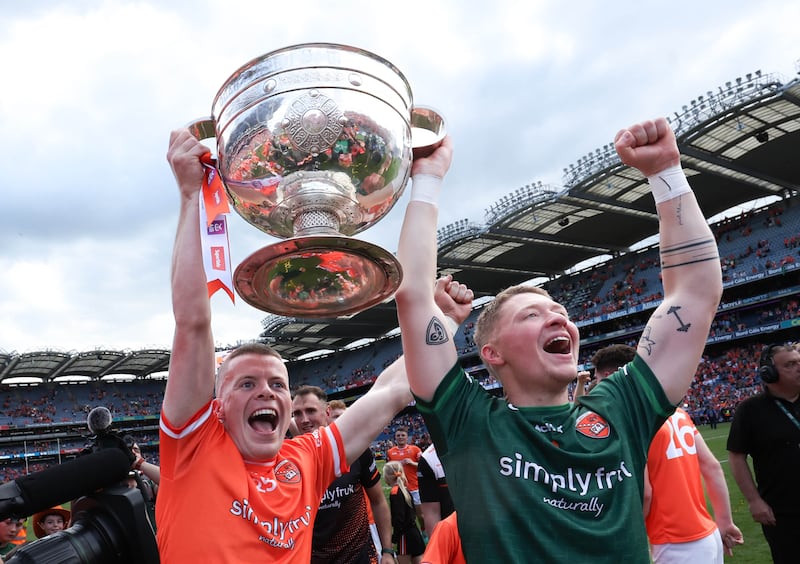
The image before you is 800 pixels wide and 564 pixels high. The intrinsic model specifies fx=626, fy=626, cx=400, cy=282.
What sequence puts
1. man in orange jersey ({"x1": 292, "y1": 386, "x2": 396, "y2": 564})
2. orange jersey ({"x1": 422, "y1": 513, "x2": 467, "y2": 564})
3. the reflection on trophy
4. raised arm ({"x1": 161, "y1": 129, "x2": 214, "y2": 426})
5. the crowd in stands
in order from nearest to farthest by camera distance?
the reflection on trophy → raised arm ({"x1": 161, "y1": 129, "x2": 214, "y2": 426}) → orange jersey ({"x1": 422, "y1": 513, "x2": 467, "y2": 564}) → man in orange jersey ({"x1": 292, "y1": 386, "x2": 396, "y2": 564}) → the crowd in stands

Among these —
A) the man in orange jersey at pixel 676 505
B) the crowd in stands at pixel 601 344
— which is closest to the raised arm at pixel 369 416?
the man in orange jersey at pixel 676 505

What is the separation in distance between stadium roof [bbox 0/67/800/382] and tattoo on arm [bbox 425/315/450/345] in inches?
948

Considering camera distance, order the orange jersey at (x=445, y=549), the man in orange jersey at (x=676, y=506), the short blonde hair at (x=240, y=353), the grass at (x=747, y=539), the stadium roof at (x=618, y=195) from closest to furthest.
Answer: the short blonde hair at (x=240, y=353)
the orange jersey at (x=445, y=549)
the man in orange jersey at (x=676, y=506)
the grass at (x=747, y=539)
the stadium roof at (x=618, y=195)

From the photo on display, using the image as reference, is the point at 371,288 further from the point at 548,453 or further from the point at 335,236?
the point at 548,453

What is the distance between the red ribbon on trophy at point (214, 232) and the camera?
1.59m

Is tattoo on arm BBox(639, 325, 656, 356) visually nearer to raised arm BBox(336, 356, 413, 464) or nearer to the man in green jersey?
the man in green jersey

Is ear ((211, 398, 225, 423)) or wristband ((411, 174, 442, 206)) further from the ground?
wristband ((411, 174, 442, 206))

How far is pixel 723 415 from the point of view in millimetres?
28734

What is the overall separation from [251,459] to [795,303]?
3518 centimetres

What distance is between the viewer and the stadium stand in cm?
2480

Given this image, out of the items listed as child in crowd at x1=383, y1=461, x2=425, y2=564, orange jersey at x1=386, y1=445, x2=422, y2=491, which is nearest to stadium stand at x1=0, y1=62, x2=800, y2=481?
orange jersey at x1=386, y1=445, x2=422, y2=491

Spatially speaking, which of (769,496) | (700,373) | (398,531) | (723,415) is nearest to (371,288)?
(769,496)

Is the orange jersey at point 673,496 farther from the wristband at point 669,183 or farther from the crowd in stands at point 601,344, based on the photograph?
the crowd in stands at point 601,344

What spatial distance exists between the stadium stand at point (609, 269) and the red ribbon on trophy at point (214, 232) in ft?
63.3
